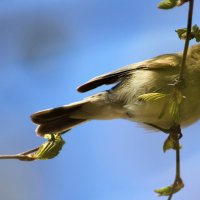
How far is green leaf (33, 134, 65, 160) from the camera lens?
8.14 feet

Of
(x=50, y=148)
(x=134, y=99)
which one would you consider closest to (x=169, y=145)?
(x=50, y=148)

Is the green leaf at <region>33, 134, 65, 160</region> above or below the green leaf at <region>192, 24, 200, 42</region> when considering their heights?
below

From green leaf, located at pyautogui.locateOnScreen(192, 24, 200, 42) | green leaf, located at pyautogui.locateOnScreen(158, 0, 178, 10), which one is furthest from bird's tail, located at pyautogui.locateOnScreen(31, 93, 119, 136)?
green leaf, located at pyautogui.locateOnScreen(158, 0, 178, 10)

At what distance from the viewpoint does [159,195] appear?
2.38m

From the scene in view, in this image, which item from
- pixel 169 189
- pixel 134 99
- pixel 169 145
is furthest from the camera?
pixel 134 99

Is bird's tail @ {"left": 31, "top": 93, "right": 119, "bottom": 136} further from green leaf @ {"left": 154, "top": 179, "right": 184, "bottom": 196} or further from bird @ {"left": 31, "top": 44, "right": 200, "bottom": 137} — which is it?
green leaf @ {"left": 154, "top": 179, "right": 184, "bottom": 196}

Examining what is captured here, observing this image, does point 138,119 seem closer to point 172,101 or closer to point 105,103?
point 105,103

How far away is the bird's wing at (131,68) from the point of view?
12.2 feet

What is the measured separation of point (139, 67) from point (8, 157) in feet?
7.44

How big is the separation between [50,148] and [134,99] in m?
1.48

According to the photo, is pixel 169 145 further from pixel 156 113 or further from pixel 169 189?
pixel 156 113

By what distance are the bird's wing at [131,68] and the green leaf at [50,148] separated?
3.46ft

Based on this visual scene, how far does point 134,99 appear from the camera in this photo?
12.8ft

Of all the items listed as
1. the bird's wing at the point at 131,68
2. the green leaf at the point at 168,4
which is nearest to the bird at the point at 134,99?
the bird's wing at the point at 131,68
